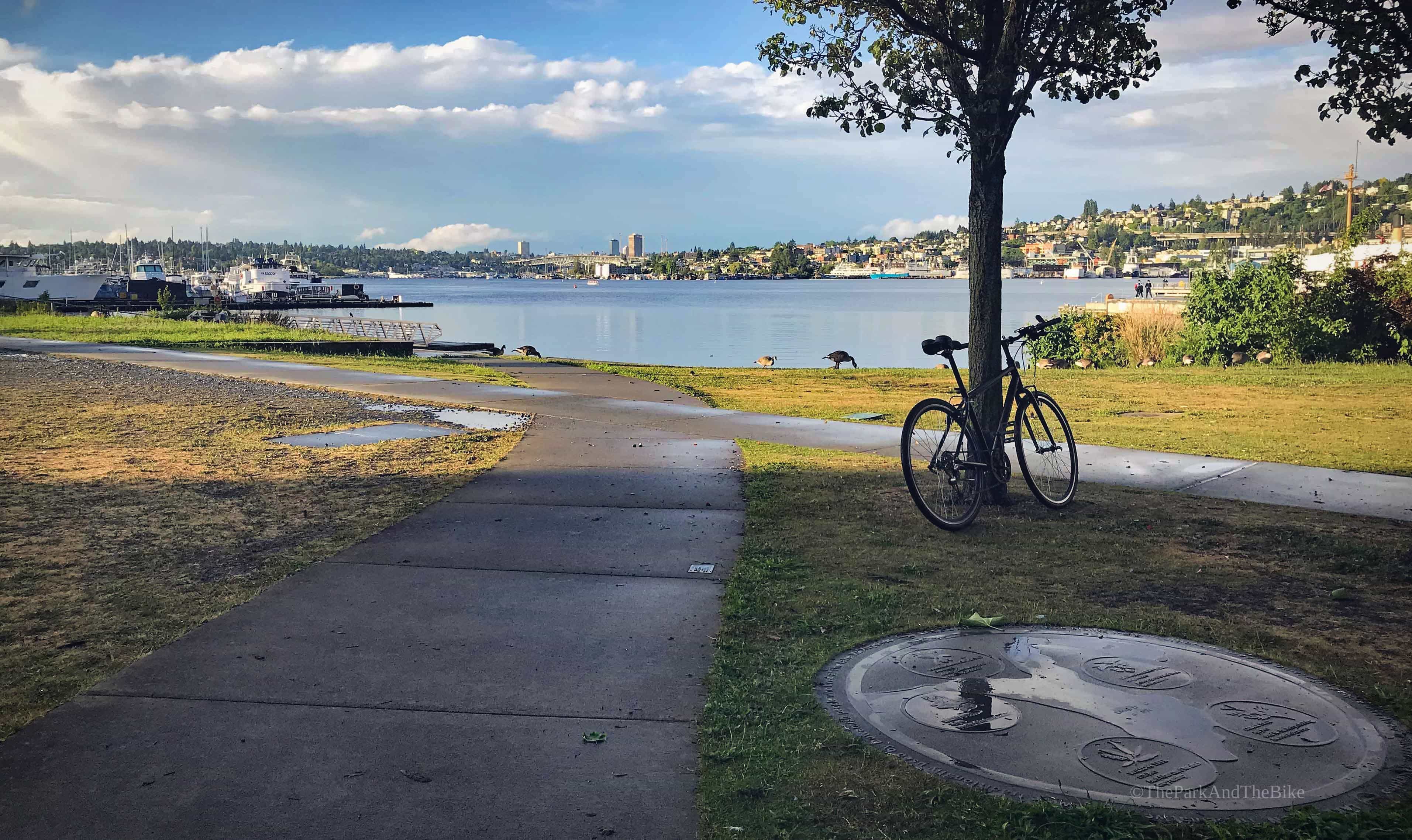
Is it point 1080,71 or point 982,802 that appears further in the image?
point 1080,71

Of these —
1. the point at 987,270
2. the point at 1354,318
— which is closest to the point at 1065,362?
the point at 1354,318

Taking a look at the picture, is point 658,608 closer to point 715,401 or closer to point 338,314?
point 715,401

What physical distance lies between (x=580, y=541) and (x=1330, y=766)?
463cm

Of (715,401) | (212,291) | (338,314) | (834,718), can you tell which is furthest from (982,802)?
(212,291)

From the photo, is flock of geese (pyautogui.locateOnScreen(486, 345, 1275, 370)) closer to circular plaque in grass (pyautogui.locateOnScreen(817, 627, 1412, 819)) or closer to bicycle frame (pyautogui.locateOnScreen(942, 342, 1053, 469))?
bicycle frame (pyautogui.locateOnScreen(942, 342, 1053, 469))

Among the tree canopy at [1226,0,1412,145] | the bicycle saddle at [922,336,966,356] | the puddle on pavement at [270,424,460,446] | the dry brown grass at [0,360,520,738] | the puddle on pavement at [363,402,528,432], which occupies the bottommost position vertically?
the dry brown grass at [0,360,520,738]

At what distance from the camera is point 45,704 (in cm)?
429

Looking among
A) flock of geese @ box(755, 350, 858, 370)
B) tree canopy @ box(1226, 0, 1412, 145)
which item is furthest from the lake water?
tree canopy @ box(1226, 0, 1412, 145)

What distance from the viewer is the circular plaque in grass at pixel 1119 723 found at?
11.9ft

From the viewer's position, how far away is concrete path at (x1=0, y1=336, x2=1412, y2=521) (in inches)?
345

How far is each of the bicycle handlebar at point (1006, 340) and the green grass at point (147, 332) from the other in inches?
1051

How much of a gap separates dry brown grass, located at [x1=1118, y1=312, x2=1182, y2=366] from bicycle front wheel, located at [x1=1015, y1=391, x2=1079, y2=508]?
19.9m

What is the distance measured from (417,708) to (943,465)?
14.6ft

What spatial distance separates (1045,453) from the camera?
8.53 metres
